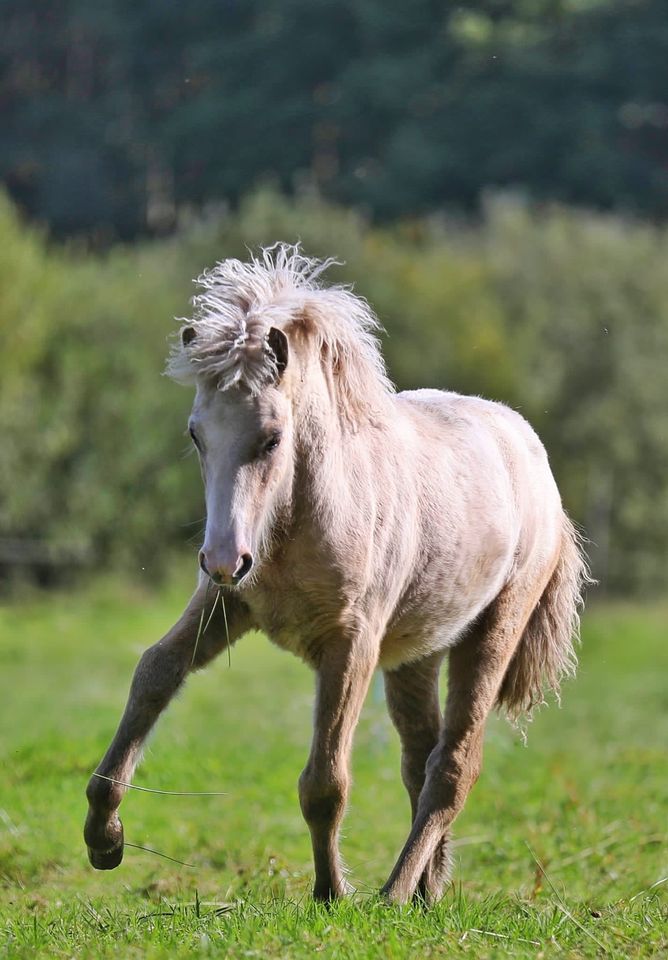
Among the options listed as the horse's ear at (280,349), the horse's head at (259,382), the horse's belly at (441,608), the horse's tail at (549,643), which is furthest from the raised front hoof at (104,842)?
the horse's tail at (549,643)

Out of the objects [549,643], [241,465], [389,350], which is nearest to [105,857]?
[241,465]

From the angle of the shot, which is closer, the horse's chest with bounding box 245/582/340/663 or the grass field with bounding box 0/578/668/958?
the grass field with bounding box 0/578/668/958

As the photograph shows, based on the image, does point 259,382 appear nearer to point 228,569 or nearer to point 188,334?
point 188,334

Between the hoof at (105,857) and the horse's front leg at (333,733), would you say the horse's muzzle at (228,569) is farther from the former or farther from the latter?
the hoof at (105,857)

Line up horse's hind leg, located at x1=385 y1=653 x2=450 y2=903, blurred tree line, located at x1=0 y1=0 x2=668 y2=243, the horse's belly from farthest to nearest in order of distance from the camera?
1. blurred tree line, located at x1=0 y1=0 x2=668 y2=243
2. horse's hind leg, located at x1=385 y1=653 x2=450 y2=903
3. the horse's belly

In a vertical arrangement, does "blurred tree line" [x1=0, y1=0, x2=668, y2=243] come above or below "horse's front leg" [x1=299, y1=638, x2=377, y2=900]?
below

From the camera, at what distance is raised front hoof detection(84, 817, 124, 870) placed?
5.48m

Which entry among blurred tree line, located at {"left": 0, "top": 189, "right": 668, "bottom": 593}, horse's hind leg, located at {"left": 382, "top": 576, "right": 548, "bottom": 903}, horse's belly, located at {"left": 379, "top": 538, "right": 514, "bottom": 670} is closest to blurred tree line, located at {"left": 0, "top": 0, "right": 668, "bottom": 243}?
blurred tree line, located at {"left": 0, "top": 189, "right": 668, "bottom": 593}

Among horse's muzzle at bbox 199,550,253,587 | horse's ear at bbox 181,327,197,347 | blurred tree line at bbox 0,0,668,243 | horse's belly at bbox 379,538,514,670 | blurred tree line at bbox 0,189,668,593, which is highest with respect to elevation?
horse's ear at bbox 181,327,197,347

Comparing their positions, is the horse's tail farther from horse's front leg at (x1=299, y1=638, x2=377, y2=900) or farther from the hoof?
the hoof

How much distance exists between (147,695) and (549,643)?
2428 millimetres

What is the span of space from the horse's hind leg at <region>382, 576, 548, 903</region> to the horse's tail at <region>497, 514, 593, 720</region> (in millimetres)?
170

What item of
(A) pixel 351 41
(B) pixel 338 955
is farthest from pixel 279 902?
(A) pixel 351 41

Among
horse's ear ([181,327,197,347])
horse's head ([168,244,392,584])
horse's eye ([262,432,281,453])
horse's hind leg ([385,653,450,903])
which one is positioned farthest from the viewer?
horse's hind leg ([385,653,450,903])
